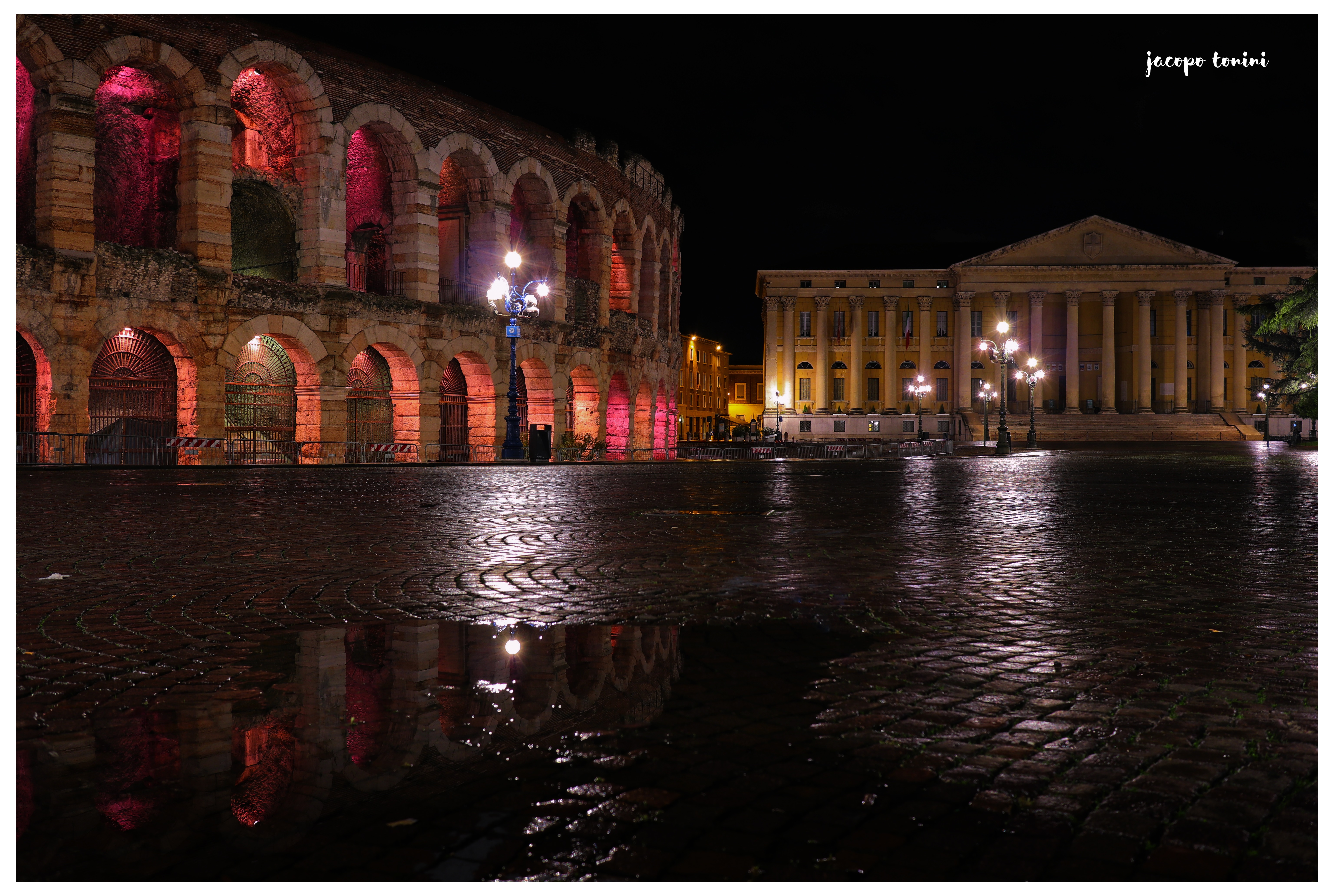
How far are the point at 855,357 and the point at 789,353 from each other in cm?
616

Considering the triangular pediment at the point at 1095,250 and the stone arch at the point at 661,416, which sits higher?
the triangular pediment at the point at 1095,250

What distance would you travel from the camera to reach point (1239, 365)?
9300 centimetres

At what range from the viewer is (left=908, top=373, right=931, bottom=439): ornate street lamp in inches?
3514

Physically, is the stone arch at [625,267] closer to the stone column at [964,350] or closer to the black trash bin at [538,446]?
the black trash bin at [538,446]

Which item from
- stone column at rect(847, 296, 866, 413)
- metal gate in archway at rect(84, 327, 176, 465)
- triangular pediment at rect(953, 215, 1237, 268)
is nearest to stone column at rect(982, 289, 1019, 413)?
triangular pediment at rect(953, 215, 1237, 268)

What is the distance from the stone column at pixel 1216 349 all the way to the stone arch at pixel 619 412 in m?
67.6

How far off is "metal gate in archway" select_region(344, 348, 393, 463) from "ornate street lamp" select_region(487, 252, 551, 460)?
12.9 feet

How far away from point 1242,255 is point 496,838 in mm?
107728

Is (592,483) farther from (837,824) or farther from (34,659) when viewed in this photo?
(837,824)

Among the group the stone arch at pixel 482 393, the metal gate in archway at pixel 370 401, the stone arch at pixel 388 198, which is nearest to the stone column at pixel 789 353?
the stone arch at pixel 482 393

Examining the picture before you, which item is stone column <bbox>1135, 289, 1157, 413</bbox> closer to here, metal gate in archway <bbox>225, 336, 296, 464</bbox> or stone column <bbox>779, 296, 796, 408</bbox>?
stone column <bbox>779, 296, 796, 408</bbox>

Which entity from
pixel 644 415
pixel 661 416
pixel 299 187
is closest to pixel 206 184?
pixel 299 187

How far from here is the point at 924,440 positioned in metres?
70.2

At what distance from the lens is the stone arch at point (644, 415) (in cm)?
4516
